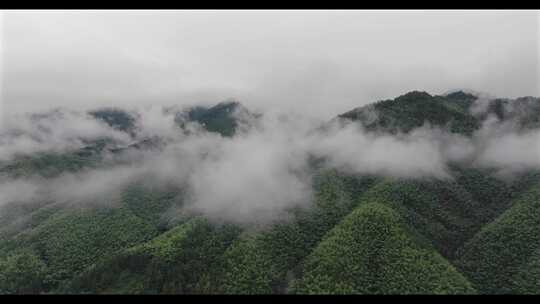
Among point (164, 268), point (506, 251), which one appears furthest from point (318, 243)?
point (506, 251)

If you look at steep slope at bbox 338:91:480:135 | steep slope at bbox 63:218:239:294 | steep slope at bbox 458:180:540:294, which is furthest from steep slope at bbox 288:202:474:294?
steep slope at bbox 338:91:480:135

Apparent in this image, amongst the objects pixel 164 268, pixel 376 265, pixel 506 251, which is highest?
pixel 506 251

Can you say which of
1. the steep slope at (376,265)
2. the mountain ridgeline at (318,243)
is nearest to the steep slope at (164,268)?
the mountain ridgeline at (318,243)

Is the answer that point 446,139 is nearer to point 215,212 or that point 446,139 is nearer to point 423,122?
point 423,122

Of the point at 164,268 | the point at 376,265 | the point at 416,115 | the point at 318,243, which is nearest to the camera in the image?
the point at 376,265

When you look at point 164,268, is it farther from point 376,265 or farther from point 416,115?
point 416,115

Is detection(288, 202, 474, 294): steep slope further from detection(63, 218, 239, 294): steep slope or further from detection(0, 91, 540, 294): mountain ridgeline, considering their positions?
detection(63, 218, 239, 294): steep slope

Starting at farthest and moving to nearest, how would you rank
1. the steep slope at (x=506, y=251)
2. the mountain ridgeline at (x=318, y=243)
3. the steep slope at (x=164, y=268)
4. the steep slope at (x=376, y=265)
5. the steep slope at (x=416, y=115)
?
the steep slope at (x=416, y=115)
the steep slope at (x=164, y=268)
the mountain ridgeline at (x=318, y=243)
the steep slope at (x=506, y=251)
the steep slope at (x=376, y=265)

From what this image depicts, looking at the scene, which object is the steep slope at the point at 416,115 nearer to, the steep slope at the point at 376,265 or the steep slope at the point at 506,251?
the steep slope at the point at 506,251
